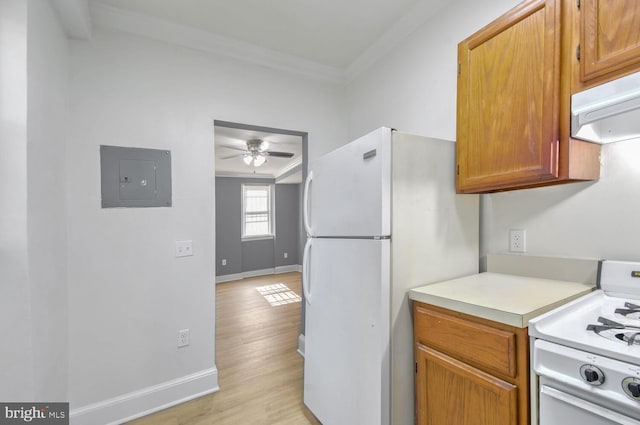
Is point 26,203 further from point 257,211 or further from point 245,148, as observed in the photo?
point 257,211

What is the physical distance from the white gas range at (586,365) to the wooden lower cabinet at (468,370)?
0.18ft

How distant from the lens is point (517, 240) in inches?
57.2

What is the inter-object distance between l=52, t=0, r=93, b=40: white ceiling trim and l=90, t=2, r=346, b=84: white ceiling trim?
136mm

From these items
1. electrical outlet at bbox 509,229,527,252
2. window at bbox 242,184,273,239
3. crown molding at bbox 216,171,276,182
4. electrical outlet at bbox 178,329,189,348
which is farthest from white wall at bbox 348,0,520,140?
window at bbox 242,184,273,239

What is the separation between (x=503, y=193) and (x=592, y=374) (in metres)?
1.02

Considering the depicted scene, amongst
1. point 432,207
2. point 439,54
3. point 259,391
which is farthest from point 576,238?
point 259,391

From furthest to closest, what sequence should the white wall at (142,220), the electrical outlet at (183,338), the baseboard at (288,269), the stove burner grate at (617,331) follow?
the baseboard at (288,269), the electrical outlet at (183,338), the white wall at (142,220), the stove burner grate at (617,331)

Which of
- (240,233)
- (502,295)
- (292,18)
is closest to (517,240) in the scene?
(502,295)

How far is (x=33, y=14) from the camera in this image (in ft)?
4.08

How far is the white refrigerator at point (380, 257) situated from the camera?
4.07 feet

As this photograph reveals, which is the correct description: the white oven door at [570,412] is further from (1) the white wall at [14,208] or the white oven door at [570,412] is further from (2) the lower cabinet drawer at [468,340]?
(1) the white wall at [14,208]

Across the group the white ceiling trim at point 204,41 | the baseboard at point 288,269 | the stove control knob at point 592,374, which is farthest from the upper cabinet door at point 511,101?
the baseboard at point 288,269

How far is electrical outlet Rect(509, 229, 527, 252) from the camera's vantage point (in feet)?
4.69

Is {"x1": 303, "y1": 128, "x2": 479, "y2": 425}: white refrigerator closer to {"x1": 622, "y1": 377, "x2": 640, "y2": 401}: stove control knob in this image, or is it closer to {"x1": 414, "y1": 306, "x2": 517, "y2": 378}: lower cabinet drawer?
{"x1": 414, "y1": 306, "x2": 517, "y2": 378}: lower cabinet drawer
